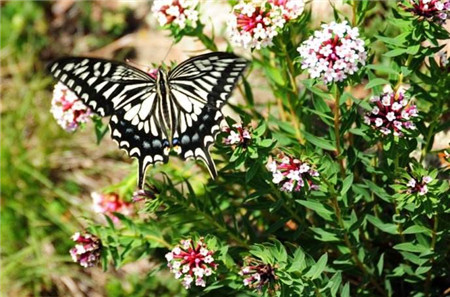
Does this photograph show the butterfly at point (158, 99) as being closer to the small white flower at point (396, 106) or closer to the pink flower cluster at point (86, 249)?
the pink flower cluster at point (86, 249)

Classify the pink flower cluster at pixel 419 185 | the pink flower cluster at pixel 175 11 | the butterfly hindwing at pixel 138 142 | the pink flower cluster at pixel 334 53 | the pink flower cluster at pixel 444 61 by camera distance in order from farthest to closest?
1. the pink flower cluster at pixel 175 11
2. the butterfly hindwing at pixel 138 142
3. the pink flower cluster at pixel 444 61
4. the pink flower cluster at pixel 419 185
5. the pink flower cluster at pixel 334 53

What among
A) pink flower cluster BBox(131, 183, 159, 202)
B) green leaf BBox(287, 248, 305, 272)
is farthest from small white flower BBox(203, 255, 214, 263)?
pink flower cluster BBox(131, 183, 159, 202)

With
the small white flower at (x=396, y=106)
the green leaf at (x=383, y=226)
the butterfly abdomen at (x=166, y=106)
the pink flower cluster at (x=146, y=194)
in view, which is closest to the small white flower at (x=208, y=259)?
the pink flower cluster at (x=146, y=194)

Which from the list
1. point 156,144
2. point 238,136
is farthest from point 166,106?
point 238,136

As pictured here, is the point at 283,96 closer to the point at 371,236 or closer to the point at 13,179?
the point at 371,236

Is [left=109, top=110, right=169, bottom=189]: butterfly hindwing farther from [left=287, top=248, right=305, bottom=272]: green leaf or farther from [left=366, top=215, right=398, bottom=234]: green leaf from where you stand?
[left=366, top=215, right=398, bottom=234]: green leaf

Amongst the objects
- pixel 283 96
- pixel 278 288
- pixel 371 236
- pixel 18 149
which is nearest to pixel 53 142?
pixel 18 149
